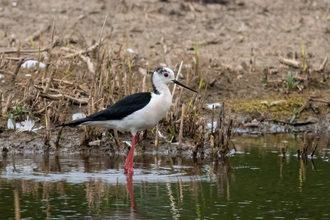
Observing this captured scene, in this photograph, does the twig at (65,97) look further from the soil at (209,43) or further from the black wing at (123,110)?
the black wing at (123,110)

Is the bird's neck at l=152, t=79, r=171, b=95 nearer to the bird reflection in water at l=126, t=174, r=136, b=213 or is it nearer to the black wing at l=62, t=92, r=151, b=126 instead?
the black wing at l=62, t=92, r=151, b=126

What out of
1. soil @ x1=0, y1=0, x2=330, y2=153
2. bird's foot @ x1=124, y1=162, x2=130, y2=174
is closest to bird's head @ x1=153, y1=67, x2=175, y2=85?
bird's foot @ x1=124, y1=162, x2=130, y2=174

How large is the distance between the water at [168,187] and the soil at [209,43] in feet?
4.91

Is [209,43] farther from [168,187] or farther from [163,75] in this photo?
[168,187]

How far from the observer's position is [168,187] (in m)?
6.24

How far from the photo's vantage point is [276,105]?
10.8 m

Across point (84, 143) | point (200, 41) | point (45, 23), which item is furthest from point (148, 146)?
point (45, 23)

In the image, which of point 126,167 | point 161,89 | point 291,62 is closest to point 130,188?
point 126,167

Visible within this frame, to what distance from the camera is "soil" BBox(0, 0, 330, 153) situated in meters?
10.6

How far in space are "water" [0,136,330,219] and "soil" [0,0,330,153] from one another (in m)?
1.50

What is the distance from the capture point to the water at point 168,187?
5.23 meters

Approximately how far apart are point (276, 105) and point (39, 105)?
4.36 metres

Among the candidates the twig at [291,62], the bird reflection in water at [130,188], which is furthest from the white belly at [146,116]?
the twig at [291,62]

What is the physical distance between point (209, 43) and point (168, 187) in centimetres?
784
